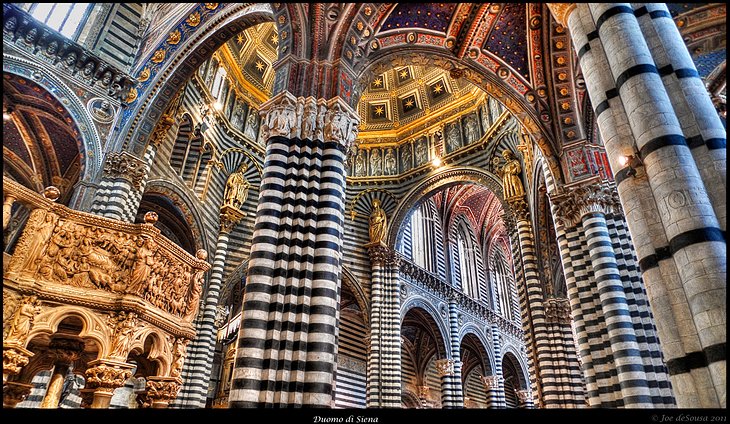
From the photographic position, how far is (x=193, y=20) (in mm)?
14125

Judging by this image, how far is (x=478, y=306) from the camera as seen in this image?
87.6 ft

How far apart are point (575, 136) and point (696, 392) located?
10.1 m

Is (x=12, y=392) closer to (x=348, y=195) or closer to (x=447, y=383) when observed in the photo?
(x=348, y=195)

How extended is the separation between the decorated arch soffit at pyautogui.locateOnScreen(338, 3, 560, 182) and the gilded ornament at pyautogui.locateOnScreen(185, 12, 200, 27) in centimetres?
537

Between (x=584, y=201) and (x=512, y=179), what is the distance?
6693 mm

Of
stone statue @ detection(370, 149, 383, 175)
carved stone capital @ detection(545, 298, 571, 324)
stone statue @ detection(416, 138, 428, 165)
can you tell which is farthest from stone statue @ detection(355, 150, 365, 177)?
carved stone capital @ detection(545, 298, 571, 324)

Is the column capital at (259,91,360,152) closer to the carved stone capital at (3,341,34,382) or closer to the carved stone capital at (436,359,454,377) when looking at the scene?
the carved stone capital at (3,341,34,382)

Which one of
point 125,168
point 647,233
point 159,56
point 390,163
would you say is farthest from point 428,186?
point 647,233

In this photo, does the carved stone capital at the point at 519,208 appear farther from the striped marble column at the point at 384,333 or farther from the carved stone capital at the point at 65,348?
the carved stone capital at the point at 65,348

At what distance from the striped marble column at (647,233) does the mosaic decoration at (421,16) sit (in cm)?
593

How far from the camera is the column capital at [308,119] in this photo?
10.3m

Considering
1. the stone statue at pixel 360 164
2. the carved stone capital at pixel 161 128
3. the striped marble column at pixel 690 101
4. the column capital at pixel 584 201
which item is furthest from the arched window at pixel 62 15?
the column capital at pixel 584 201

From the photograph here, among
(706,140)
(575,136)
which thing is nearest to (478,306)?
(575,136)
